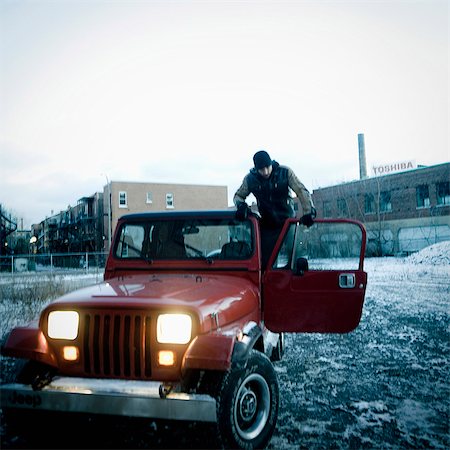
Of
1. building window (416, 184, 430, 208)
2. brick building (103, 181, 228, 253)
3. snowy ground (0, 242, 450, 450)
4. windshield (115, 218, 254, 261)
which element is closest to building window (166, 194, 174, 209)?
brick building (103, 181, 228, 253)

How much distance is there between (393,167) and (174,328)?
3802cm

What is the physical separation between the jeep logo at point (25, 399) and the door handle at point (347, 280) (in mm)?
2613

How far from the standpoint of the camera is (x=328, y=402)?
12.9ft

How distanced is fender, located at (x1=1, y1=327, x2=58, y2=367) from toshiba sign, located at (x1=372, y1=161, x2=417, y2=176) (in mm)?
36944

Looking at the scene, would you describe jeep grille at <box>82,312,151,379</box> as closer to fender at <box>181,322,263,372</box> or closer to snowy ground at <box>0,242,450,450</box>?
fender at <box>181,322,263,372</box>

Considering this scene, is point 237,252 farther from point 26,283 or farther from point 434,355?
point 26,283

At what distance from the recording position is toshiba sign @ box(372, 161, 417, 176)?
35656mm

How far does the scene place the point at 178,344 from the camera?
110 inches

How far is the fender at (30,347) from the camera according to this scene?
9.69 feet

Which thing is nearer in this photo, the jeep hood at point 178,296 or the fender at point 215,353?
the fender at point 215,353

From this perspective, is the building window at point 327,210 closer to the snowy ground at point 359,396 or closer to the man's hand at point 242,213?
the snowy ground at point 359,396

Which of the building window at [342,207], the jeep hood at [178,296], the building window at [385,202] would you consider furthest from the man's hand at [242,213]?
the building window at [342,207]

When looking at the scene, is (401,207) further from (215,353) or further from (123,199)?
(215,353)

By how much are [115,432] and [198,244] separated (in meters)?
1.86
